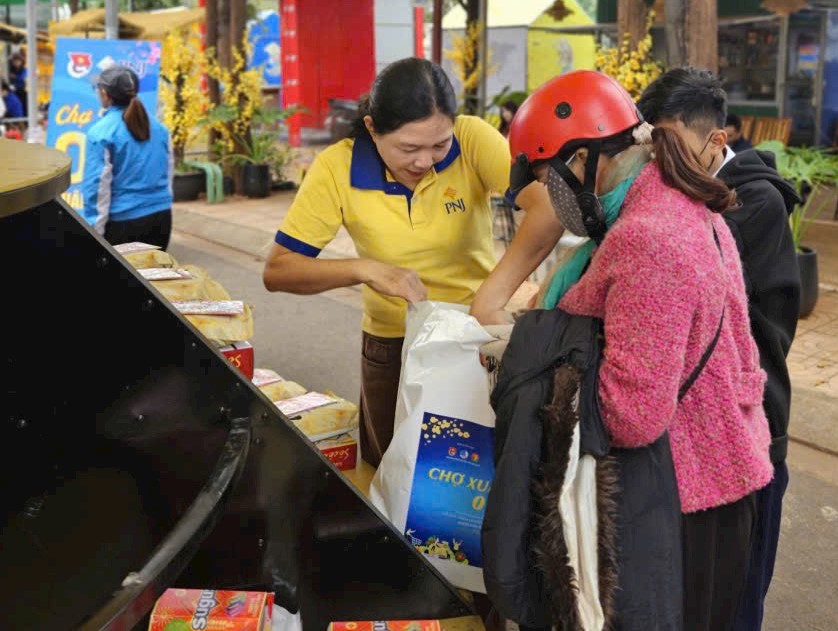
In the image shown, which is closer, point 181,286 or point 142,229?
point 181,286

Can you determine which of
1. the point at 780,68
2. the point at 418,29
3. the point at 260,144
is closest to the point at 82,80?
the point at 260,144

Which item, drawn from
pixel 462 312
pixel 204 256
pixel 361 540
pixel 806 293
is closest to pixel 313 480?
pixel 361 540

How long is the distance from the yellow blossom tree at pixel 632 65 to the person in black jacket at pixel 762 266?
16.0 feet

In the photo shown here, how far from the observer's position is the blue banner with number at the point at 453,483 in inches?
82.5

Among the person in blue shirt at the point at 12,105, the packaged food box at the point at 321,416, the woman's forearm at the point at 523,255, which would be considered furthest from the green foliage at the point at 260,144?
the woman's forearm at the point at 523,255

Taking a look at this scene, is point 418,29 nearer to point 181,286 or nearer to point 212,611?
point 181,286

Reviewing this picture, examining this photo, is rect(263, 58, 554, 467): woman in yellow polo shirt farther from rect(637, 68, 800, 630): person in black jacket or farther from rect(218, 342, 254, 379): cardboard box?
rect(637, 68, 800, 630): person in black jacket

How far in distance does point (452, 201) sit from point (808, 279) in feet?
16.6

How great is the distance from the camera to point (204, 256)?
9844 millimetres

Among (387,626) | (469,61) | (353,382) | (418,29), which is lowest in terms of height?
(353,382)

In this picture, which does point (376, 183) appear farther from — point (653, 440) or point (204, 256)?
point (204, 256)

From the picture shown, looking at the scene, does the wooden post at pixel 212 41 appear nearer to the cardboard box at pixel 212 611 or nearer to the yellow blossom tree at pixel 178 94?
the yellow blossom tree at pixel 178 94

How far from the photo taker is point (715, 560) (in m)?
1.96

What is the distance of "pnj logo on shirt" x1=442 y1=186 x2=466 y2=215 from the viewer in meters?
2.53
